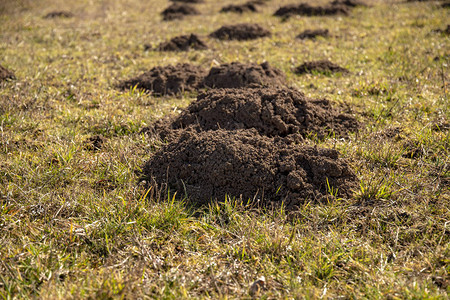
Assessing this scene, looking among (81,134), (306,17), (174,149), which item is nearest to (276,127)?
(174,149)

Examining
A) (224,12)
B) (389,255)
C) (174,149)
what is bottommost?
(389,255)

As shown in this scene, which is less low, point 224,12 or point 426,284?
point 224,12

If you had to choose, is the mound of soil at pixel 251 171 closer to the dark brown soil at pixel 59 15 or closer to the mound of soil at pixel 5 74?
the mound of soil at pixel 5 74

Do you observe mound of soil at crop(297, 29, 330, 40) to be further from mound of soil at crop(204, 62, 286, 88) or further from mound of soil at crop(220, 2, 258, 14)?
mound of soil at crop(220, 2, 258, 14)

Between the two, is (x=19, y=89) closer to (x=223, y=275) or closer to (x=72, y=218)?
(x=72, y=218)

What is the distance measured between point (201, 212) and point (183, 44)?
5823 mm

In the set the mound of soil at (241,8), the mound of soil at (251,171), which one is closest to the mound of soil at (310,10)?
the mound of soil at (241,8)

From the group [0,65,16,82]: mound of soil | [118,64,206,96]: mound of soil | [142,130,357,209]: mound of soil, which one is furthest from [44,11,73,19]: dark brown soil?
[142,130,357,209]: mound of soil

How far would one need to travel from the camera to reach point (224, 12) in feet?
38.9

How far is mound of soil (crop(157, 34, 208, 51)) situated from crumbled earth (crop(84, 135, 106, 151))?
13.9 ft

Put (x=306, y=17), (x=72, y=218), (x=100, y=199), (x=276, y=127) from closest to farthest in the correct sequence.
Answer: (x=72, y=218) < (x=100, y=199) < (x=276, y=127) < (x=306, y=17)

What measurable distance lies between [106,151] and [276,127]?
6.55 ft

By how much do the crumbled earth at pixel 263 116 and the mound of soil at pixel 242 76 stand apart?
3.28ft

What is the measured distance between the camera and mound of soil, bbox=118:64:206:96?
19.2 ft
